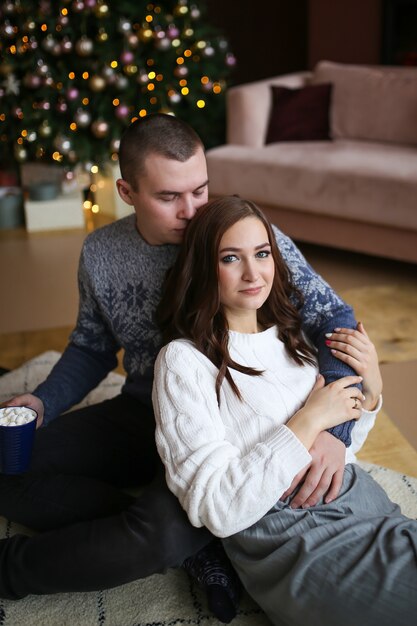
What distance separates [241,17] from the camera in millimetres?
5699

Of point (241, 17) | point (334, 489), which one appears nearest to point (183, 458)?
point (334, 489)

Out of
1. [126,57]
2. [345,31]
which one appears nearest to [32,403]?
[126,57]

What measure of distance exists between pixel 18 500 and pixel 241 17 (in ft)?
15.6

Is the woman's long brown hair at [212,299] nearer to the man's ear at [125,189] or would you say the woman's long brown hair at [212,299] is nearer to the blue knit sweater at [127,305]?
the blue knit sweater at [127,305]

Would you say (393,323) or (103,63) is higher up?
(103,63)

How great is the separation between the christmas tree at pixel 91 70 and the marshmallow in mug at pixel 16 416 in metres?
2.99

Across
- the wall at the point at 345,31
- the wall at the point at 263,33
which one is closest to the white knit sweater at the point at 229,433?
the wall at the point at 345,31

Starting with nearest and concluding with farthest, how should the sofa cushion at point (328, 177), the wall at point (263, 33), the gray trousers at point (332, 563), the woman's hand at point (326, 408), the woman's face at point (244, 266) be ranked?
the gray trousers at point (332, 563), the woman's hand at point (326, 408), the woman's face at point (244, 266), the sofa cushion at point (328, 177), the wall at point (263, 33)

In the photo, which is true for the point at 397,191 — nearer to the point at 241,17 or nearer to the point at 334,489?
the point at 334,489

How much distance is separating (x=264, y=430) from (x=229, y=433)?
68mm

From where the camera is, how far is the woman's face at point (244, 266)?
5.18ft

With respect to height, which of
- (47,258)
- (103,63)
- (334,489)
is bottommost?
(47,258)

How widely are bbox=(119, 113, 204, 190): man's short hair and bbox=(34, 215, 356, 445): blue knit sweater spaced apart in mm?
174

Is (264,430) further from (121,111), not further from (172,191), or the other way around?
(121,111)
